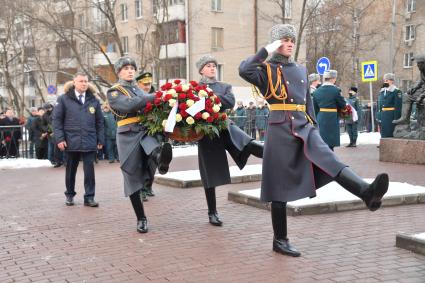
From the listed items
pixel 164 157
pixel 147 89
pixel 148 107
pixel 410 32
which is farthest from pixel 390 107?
pixel 410 32

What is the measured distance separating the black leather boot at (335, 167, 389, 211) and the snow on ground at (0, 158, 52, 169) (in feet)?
40.7

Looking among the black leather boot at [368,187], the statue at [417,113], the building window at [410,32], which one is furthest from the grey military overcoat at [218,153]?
the building window at [410,32]

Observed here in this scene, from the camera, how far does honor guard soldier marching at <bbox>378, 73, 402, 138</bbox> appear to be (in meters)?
14.6

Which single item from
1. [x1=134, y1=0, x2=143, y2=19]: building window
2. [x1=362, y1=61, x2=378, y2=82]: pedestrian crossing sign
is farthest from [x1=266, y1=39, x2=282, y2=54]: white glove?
[x1=134, y1=0, x2=143, y2=19]: building window

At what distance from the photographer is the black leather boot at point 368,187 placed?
467 cm

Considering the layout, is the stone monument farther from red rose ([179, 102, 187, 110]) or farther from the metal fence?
the metal fence

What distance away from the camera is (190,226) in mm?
6926

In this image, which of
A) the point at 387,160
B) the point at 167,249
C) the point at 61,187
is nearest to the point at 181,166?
the point at 61,187

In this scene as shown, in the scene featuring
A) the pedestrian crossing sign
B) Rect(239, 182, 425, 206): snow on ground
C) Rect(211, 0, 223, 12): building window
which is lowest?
Rect(239, 182, 425, 206): snow on ground

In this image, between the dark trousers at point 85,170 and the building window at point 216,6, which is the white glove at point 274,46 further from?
the building window at point 216,6

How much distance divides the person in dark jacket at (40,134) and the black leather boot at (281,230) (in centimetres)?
1228

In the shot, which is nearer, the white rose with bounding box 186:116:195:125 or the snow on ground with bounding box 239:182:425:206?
the white rose with bounding box 186:116:195:125

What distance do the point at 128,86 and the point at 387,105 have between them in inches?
379

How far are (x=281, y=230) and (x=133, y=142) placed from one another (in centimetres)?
215
